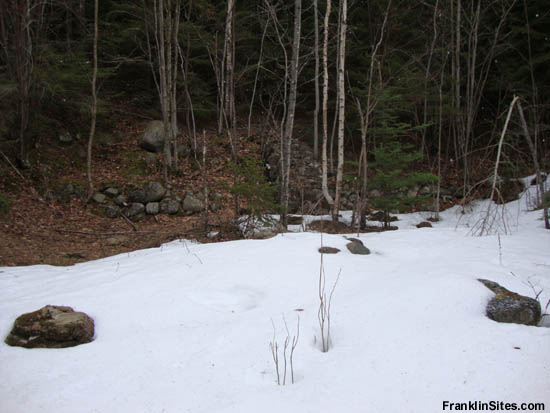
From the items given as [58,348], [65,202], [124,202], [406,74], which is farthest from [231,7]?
[58,348]

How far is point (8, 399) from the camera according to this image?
176 cm

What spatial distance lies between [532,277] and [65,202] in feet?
33.4

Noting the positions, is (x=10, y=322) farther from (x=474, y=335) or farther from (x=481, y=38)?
(x=481, y=38)

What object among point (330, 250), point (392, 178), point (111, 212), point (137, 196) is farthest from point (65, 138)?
point (330, 250)

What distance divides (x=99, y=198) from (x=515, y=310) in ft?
32.2

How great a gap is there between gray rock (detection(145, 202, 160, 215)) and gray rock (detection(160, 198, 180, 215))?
14 cm

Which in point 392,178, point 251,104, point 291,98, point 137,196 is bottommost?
point 137,196

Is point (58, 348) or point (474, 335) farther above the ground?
point (474, 335)

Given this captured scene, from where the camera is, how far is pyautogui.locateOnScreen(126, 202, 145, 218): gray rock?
354 inches

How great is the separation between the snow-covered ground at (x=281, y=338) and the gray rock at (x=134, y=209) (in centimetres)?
525

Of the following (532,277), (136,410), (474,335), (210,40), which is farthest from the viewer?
(210,40)

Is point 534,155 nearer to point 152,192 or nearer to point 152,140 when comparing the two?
point 152,192

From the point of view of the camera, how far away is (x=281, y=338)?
7.42ft

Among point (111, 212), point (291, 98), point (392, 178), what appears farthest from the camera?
point (111, 212)
